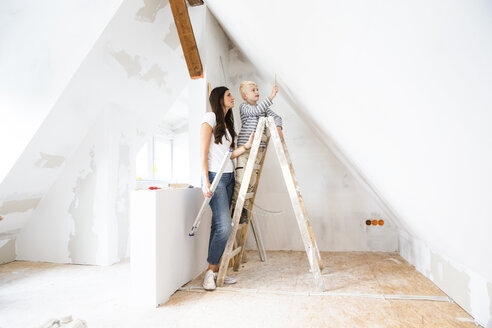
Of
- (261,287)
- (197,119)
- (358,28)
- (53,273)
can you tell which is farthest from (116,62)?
(358,28)

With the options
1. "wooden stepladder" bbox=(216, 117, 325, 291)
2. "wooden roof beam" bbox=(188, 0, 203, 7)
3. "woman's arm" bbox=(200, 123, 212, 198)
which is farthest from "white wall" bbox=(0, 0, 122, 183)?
"wooden stepladder" bbox=(216, 117, 325, 291)

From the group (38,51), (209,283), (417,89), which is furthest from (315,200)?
(38,51)

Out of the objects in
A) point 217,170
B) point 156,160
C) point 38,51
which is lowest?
point 217,170

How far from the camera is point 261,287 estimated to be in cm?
204

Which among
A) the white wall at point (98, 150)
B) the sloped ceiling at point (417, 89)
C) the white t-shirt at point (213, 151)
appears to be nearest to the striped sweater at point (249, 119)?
the white t-shirt at point (213, 151)

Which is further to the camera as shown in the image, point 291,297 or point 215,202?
point 215,202

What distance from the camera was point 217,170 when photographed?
7.00 feet

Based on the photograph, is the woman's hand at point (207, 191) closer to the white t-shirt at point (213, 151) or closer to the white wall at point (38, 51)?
the white t-shirt at point (213, 151)

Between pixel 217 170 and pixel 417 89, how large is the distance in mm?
1549

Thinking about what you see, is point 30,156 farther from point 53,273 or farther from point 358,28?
point 358,28

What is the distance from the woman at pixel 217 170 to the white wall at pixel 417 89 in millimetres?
837

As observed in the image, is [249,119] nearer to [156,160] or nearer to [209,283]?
[209,283]

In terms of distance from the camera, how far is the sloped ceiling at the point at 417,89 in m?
0.56

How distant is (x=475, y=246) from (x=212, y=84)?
7.45ft
